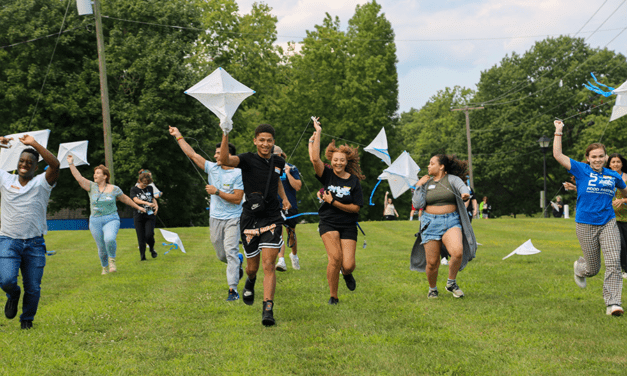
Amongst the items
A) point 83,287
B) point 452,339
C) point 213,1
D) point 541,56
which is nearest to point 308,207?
point 213,1

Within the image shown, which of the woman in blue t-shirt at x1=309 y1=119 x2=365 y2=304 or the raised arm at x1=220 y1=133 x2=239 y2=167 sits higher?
the raised arm at x1=220 y1=133 x2=239 y2=167

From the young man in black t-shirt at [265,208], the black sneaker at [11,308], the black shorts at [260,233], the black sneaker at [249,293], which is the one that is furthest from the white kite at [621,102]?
the black sneaker at [11,308]

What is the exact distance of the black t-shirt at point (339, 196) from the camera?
7457mm

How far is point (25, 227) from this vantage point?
6316 millimetres

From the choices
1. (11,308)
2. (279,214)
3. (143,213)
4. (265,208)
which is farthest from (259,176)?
(143,213)

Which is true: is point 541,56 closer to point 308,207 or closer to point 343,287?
point 308,207

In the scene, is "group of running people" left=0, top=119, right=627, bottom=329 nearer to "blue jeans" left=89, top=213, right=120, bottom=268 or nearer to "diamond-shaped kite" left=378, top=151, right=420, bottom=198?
"blue jeans" left=89, top=213, right=120, bottom=268

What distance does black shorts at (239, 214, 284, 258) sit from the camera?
250 inches

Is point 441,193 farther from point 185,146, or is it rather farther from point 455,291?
point 185,146

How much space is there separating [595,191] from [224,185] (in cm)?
465

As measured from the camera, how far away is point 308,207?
40938mm

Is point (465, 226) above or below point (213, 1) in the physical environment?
below

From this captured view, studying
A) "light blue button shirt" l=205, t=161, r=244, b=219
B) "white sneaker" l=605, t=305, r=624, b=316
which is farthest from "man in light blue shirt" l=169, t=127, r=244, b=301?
"white sneaker" l=605, t=305, r=624, b=316

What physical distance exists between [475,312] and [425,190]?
1851mm
